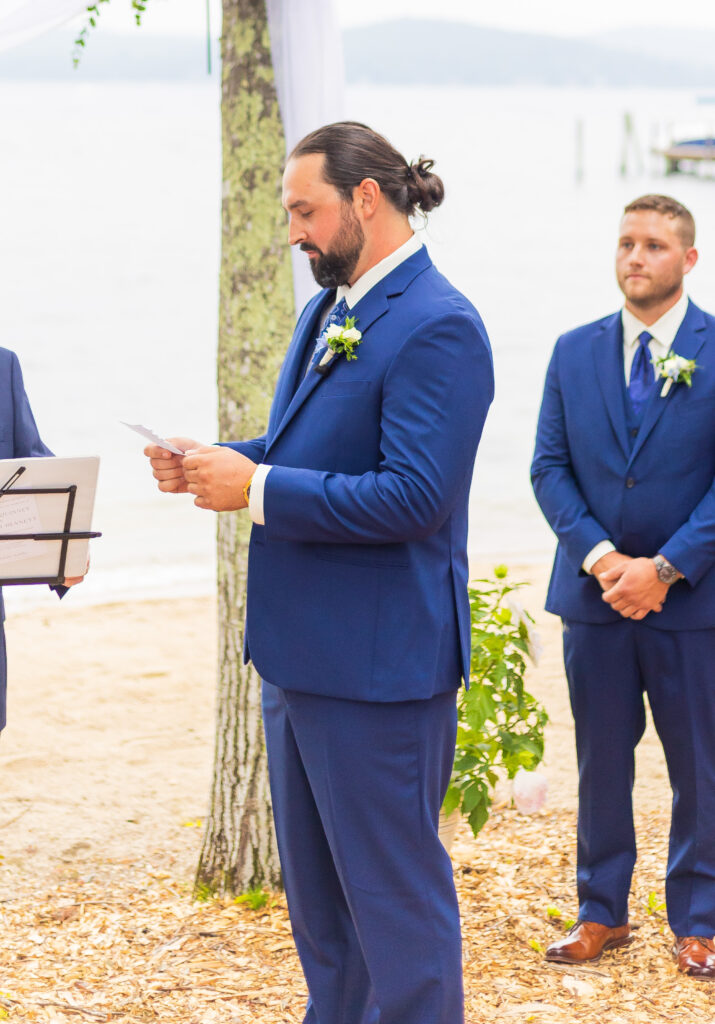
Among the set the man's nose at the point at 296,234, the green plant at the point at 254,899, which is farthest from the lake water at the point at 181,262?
the green plant at the point at 254,899

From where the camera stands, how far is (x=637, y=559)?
2.98m

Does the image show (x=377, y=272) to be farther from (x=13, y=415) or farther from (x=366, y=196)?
(x=13, y=415)

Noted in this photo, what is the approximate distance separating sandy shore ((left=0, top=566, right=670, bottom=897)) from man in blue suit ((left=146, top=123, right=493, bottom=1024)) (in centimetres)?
184

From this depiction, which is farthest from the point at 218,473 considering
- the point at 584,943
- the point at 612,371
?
the point at 584,943

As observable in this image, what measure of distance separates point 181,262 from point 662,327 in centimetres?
4032

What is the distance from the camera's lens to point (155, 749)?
530 centimetres

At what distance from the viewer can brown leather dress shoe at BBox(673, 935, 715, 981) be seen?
10.0 feet

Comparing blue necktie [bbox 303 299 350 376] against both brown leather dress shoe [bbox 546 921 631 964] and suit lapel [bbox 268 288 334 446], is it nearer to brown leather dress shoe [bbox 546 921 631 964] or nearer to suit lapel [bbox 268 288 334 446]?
suit lapel [bbox 268 288 334 446]

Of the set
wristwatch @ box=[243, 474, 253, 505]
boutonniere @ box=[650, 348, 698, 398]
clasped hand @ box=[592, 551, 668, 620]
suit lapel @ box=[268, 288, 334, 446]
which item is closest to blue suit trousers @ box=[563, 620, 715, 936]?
clasped hand @ box=[592, 551, 668, 620]

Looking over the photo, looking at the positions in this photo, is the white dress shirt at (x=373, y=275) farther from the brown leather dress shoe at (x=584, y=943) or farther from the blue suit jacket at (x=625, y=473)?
the brown leather dress shoe at (x=584, y=943)

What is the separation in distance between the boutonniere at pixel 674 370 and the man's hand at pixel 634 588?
46cm

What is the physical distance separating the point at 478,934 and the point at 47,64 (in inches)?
2799

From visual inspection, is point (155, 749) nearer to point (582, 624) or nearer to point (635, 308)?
point (582, 624)

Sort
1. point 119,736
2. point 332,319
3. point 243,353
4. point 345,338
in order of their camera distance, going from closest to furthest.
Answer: point 345,338, point 332,319, point 243,353, point 119,736
